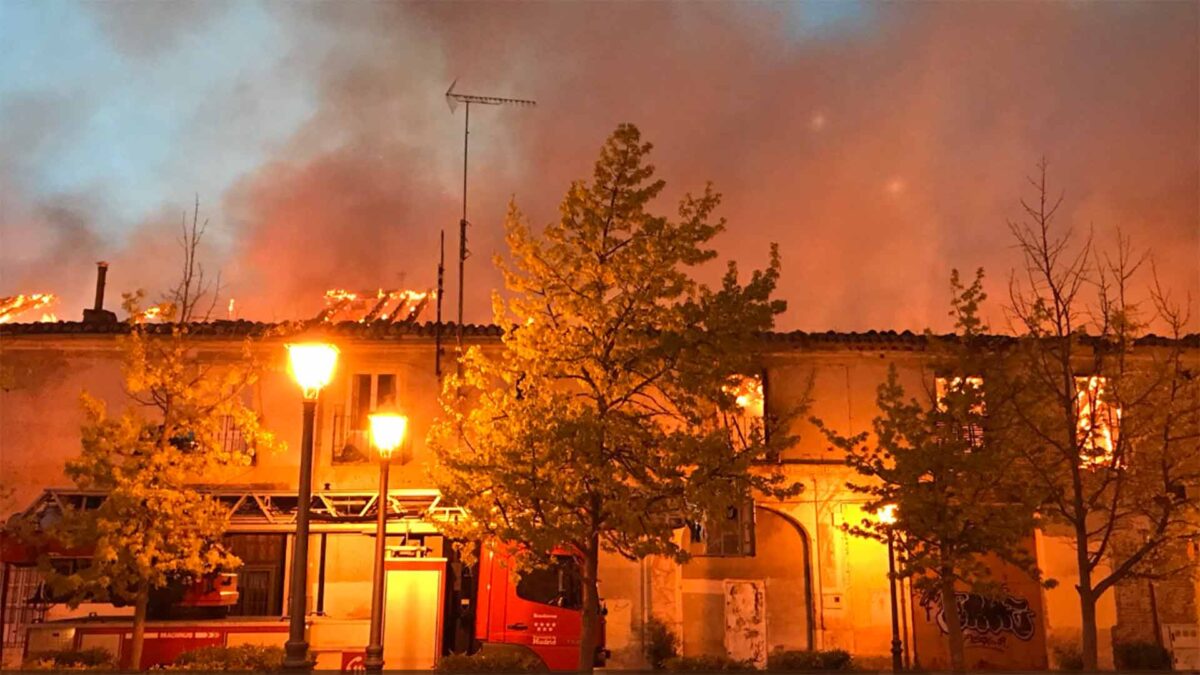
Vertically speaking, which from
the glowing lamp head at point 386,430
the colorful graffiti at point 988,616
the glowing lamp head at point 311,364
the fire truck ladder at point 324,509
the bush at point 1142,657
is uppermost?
the glowing lamp head at point 311,364

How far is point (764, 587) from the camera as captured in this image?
20.2m

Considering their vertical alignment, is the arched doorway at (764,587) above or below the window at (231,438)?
below

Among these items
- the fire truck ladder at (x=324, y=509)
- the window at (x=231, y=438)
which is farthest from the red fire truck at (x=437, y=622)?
the window at (x=231, y=438)

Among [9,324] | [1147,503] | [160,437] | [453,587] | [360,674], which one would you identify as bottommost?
[360,674]

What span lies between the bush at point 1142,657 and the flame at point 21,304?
2607 centimetres

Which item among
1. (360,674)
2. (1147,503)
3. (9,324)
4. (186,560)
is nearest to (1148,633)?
(1147,503)

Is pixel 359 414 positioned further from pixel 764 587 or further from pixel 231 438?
pixel 764 587

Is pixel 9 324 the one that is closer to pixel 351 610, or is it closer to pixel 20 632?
pixel 20 632

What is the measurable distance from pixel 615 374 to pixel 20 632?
1457 cm

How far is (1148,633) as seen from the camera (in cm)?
1991

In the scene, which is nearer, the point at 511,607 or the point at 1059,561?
the point at 511,607

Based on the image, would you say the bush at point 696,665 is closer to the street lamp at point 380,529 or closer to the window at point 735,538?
the window at point 735,538

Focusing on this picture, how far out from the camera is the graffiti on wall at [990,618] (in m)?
20.2

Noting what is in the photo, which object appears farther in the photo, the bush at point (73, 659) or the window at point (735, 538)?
the window at point (735, 538)
